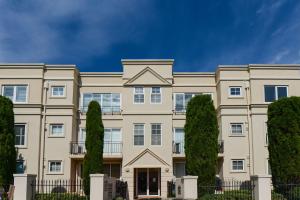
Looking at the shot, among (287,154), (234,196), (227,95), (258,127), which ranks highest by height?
(227,95)

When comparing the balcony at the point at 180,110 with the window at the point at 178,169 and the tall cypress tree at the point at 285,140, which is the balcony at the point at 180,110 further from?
the tall cypress tree at the point at 285,140

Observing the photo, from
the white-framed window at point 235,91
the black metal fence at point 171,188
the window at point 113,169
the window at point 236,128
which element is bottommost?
the black metal fence at point 171,188

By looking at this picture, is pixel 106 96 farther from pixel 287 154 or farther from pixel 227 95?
pixel 287 154

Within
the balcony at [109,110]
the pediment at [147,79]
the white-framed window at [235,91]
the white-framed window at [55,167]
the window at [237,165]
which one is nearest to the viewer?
the white-framed window at [55,167]

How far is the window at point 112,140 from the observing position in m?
31.4

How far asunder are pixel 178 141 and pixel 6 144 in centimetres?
1309

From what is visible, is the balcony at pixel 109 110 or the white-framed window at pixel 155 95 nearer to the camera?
the white-framed window at pixel 155 95

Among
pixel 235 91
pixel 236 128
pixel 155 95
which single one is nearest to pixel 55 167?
pixel 155 95

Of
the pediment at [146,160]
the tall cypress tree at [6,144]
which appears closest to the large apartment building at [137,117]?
the pediment at [146,160]

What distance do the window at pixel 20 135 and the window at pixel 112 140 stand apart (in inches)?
231

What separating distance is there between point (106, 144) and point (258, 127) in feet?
36.9

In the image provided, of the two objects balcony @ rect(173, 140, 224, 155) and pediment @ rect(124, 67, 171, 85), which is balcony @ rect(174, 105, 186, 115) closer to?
pediment @ rect(124, 67, 171, 85)

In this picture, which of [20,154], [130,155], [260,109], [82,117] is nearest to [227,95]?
[260,109]

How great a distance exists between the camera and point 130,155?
100ft
